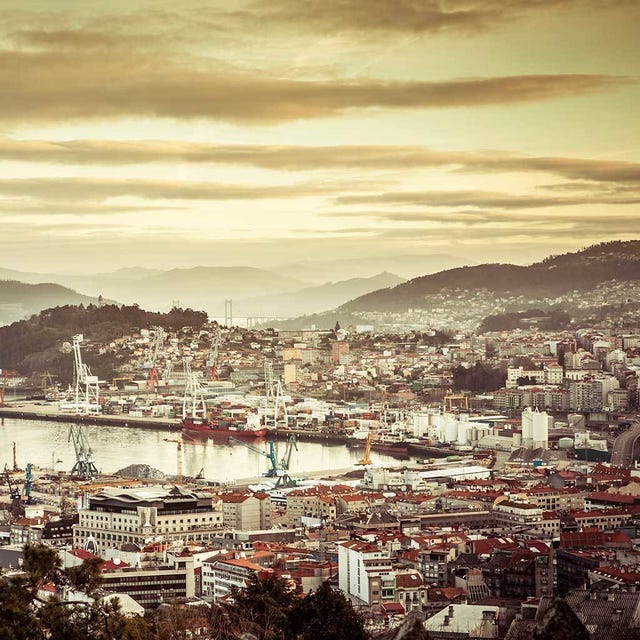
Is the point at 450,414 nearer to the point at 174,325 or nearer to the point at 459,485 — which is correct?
the point at 459,485

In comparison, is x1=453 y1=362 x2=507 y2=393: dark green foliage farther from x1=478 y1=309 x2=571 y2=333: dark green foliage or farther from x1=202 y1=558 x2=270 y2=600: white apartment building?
x1=202 y1=558 x2=270 y2=600: white apartment building

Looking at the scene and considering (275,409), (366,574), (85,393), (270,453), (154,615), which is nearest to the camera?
(154,615)

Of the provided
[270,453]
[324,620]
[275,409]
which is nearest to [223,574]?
[324,620]

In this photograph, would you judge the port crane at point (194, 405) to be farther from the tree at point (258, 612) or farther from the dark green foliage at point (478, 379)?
the tree at point (258, 612)

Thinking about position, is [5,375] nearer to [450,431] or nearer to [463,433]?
[450,431]

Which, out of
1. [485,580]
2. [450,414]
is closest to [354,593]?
[485,580]

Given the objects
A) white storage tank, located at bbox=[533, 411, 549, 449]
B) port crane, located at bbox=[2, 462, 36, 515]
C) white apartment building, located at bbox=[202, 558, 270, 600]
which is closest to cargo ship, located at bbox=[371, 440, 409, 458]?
white storage tank, located at bbox=[533, 411, 549, 449]
